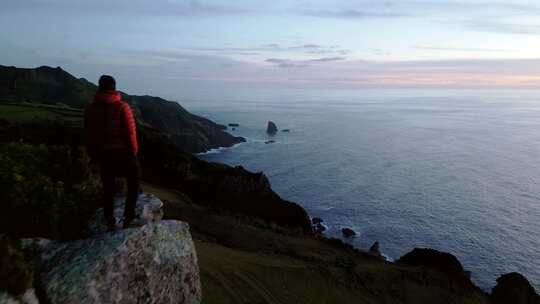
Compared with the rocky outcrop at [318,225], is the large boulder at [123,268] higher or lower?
A: higher

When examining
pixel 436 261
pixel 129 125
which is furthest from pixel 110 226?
pixel 436 261

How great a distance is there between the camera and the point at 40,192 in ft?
42.9

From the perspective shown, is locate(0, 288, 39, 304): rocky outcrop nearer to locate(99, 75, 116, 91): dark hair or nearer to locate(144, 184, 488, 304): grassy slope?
locate(99, 75, 116, 91): dark hair

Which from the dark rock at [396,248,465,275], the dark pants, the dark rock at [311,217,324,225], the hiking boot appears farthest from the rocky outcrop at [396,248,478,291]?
the dark pants

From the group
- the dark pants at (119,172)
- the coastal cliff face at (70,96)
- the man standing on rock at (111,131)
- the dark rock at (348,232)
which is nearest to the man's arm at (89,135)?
the man standing on rock at (111,131)

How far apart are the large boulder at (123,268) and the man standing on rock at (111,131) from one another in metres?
1.66

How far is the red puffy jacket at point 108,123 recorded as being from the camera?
9875 millimetres

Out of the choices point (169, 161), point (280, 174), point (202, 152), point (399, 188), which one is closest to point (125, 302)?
point (169, 161)

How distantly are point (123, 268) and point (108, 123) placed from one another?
3.40 m

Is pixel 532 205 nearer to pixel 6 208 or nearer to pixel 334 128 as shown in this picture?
pixel 6 208

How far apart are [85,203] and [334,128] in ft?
613

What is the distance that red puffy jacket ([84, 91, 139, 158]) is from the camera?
9875 mm

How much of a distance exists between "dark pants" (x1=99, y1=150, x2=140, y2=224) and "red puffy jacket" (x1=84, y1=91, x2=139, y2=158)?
0.85 ft

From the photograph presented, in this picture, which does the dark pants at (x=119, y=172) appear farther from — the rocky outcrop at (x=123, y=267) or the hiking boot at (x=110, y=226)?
the rocky outcrop at (x=123, y=267)
